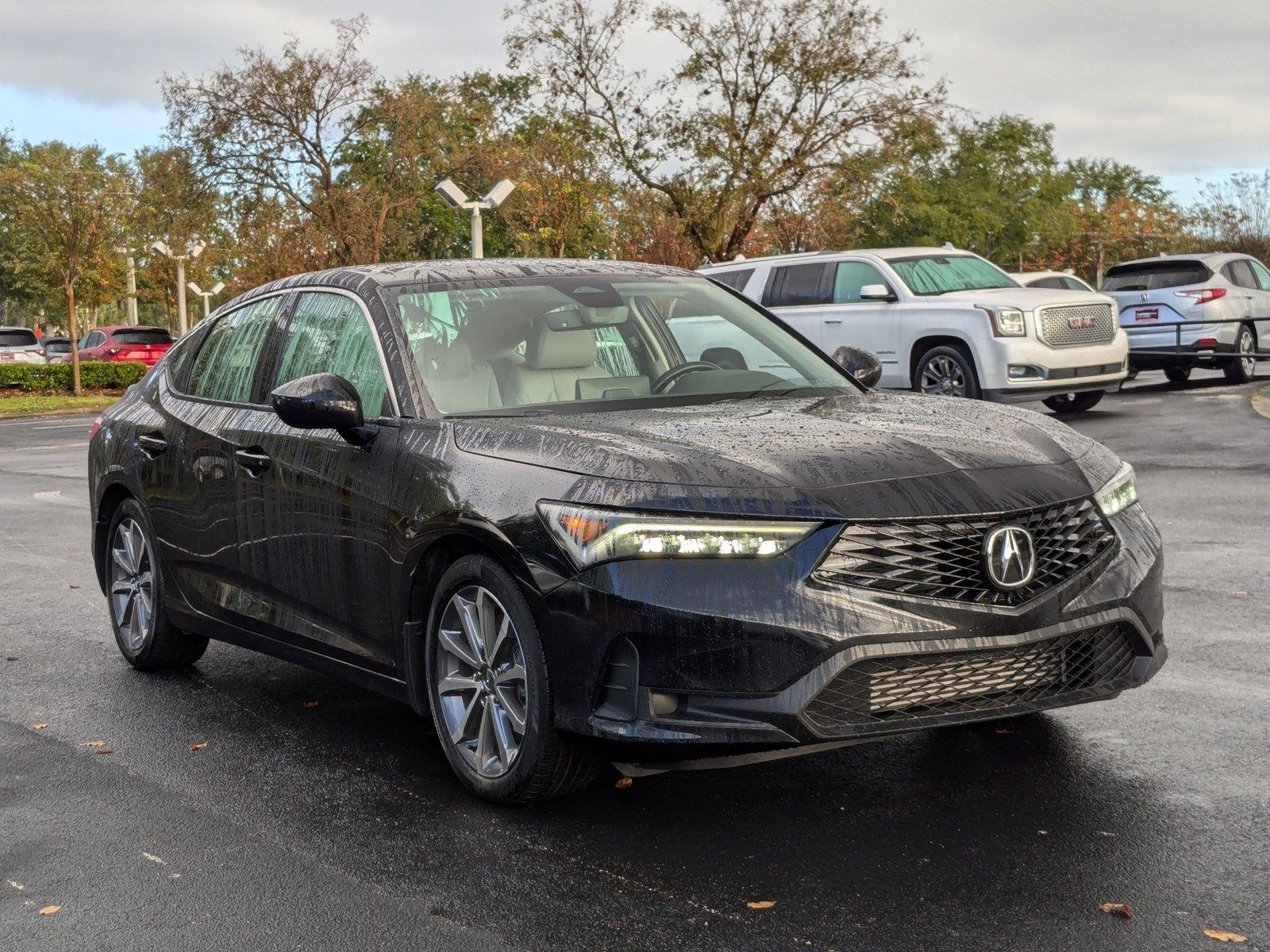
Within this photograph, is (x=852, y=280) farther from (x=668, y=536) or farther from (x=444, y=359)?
(x=668, y=536)

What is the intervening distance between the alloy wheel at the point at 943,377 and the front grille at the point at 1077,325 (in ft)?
3.24

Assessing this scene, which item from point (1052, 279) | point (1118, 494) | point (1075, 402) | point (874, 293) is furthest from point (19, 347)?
point (1118, 494)

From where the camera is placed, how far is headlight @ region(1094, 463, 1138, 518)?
4637 millimetres

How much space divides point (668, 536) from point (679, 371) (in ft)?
5.29

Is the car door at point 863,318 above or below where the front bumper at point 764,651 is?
above

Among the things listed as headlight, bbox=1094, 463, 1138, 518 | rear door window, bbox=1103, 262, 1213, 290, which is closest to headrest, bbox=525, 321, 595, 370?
headlight, bbox=1094, 463, 1138, 518

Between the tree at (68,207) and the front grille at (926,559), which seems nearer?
the front grille at (926,559)

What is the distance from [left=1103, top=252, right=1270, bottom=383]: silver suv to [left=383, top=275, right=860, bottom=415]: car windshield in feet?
60.9

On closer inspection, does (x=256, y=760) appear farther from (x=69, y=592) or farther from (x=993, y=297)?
(x=993, y=297)

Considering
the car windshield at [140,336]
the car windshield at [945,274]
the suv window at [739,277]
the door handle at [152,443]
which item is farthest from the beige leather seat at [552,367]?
the car windshield at [140,336]

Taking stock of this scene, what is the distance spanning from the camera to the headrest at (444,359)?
5.38 metres

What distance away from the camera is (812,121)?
37.6 meters

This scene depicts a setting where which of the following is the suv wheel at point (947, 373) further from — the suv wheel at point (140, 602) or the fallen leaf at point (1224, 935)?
the fallen leaf at point (1224, 935)

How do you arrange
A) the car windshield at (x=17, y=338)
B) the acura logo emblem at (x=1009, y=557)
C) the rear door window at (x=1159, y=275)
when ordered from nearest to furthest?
1. the acura logo emblem at (x=1009, y=557)
2. the rear door window at (x=1159, y=275)
3. the car windshield at (x=17, y=338)
